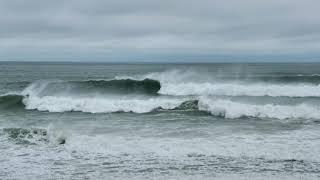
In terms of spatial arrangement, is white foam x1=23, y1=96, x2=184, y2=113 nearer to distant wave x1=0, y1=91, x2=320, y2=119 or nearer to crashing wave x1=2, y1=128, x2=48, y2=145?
distant wave x1=0, y1=91, x2=320, y2=119

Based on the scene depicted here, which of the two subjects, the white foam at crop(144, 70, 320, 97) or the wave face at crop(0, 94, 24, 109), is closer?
the wave face at crop(0, 94, 24, 109)

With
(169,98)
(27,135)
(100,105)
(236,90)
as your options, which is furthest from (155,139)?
(236,90)

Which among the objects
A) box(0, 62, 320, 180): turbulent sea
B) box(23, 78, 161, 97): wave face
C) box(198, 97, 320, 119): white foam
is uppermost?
box(23, 78, 161, 97): wave face

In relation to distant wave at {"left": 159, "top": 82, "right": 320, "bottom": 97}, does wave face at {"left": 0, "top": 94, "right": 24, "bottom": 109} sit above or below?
below

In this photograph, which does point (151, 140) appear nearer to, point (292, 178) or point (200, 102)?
point (292, 178)

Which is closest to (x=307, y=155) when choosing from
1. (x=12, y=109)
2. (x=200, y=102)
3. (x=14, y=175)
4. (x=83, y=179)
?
(x=83, y=179)

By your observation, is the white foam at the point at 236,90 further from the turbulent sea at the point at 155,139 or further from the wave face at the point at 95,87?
the turbulent sea at the point at 155,139

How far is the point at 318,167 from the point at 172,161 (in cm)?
300

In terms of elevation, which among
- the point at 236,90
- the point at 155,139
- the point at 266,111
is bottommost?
the point at 155,139

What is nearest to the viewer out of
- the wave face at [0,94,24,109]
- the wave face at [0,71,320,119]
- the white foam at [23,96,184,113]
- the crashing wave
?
the crashing wave

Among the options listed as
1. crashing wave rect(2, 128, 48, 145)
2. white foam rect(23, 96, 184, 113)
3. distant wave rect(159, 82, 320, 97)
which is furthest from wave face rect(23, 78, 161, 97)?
crashing wave rect(2, 128, 48, 145)

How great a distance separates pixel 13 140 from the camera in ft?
36.7

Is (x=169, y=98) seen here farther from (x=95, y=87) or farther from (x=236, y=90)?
(x=95, y=87)

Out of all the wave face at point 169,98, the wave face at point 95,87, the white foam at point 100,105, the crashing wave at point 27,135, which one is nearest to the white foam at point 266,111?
the wave face at point 169,98
